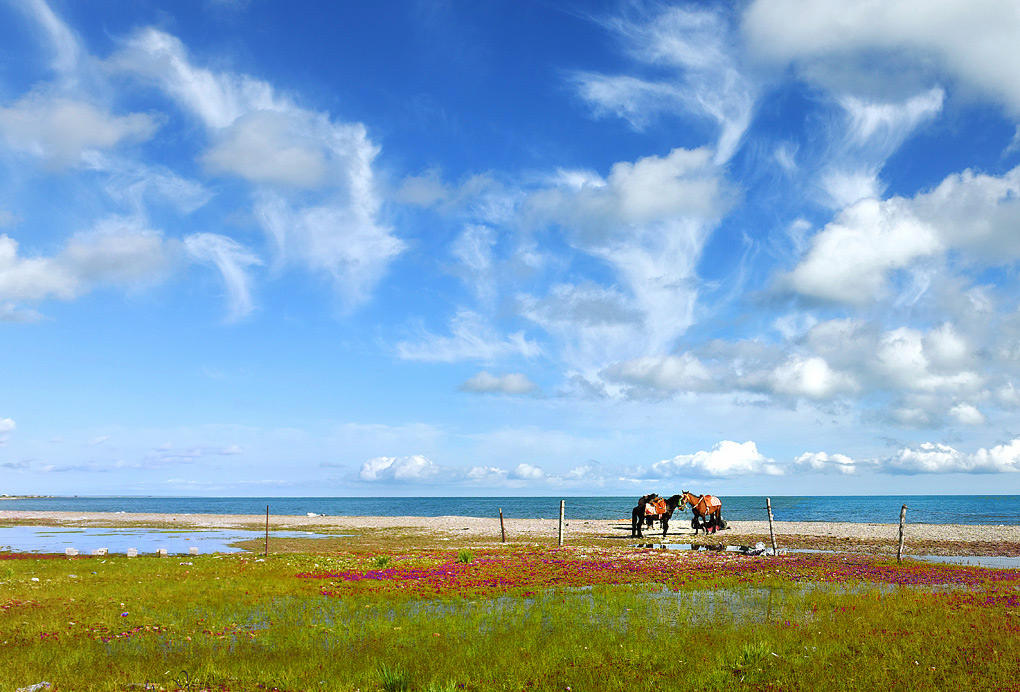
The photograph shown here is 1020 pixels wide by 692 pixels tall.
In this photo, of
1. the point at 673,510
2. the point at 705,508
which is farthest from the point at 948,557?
the point at 673,510

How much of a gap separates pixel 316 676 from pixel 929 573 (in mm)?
30725

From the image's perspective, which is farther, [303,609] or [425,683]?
[303,609]

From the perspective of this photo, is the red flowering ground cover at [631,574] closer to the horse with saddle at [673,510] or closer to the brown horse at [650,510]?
the horse with saddle at [673,510]

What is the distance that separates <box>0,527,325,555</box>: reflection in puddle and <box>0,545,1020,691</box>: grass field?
21.4 metres

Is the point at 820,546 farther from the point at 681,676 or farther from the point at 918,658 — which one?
the point at 681,676

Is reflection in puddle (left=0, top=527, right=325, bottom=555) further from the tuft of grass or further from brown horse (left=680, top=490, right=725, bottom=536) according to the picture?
the tuft of grass

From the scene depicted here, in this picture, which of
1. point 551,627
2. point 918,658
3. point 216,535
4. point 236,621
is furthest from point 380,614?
point 216,535

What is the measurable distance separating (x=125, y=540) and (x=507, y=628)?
187 feet

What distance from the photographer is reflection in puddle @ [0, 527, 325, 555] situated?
169 ft

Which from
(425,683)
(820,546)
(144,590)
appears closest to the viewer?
(425,683)

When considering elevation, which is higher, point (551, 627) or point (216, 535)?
point (551, 627)

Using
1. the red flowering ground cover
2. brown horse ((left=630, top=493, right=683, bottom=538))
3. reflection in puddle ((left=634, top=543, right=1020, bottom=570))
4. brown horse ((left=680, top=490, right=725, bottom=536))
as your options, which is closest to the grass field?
the red flowering ground cover

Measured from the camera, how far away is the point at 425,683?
1421cm

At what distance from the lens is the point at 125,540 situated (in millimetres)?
61500
